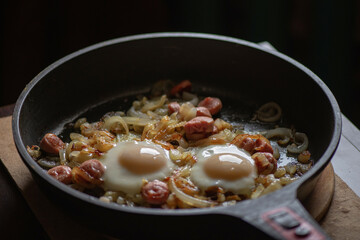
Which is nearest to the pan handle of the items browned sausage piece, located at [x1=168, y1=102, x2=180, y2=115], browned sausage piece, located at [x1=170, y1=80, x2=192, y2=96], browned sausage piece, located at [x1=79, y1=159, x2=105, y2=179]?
browned sausage piece, located at [x1=79, y1=159, x2=105, y2=179]

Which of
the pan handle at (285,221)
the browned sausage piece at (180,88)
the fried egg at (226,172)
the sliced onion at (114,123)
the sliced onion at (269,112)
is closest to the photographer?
the pan handle at (285,221)

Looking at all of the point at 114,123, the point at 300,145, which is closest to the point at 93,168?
the point at 114,123

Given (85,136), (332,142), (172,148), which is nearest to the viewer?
(332,142)

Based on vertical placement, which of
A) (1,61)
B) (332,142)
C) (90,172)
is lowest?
(1,61)

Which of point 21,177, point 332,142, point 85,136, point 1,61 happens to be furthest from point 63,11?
point 332,142

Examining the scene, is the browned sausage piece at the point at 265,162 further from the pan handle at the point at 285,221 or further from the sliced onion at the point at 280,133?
Result: the pan handle at the point at 285,221

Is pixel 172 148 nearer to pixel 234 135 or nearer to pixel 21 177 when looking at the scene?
pixel 234 135

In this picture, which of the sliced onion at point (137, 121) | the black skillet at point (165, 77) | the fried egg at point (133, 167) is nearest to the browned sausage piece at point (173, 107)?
the sliced onion at point (137, 121)
